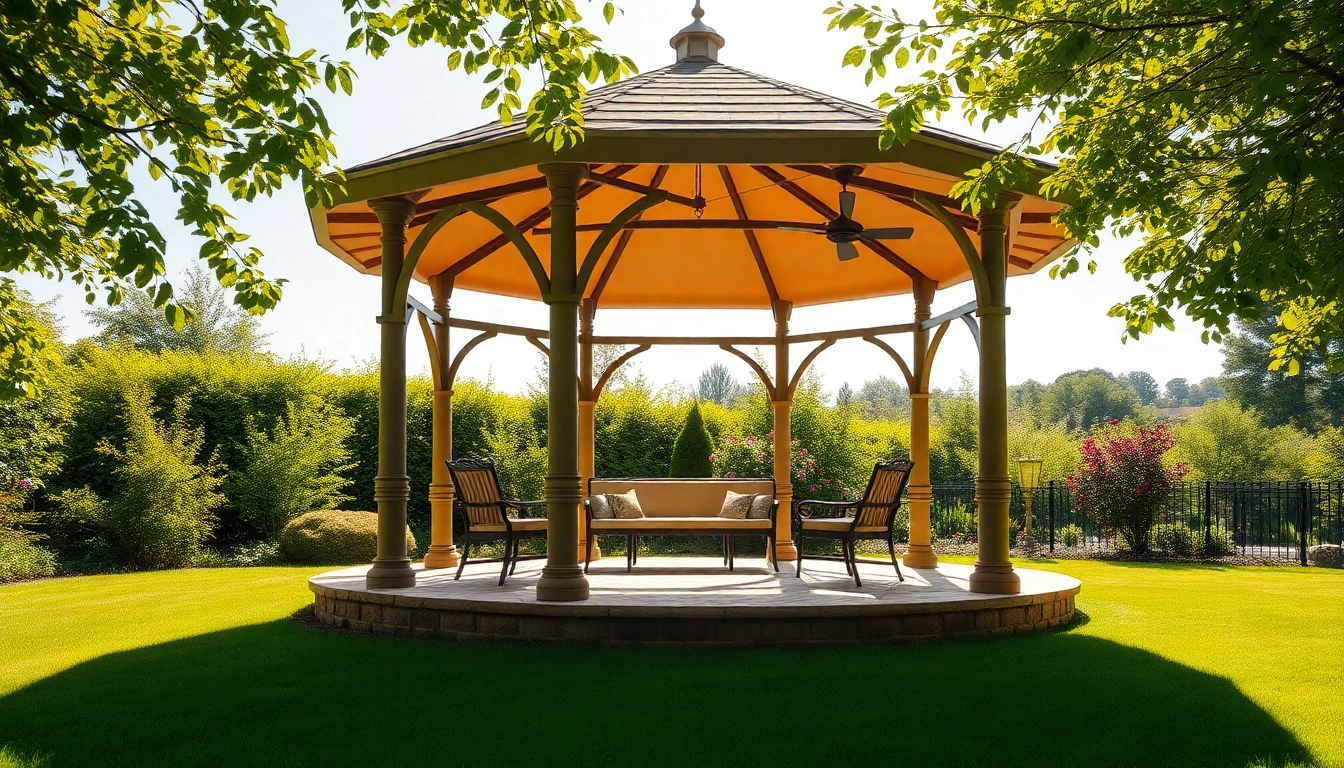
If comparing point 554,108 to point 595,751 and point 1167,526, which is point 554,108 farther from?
point 1167,526

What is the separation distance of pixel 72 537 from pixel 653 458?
8.38 metres

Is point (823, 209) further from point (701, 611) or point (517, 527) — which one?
point (701, 611)

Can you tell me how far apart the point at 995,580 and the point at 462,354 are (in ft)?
17.1

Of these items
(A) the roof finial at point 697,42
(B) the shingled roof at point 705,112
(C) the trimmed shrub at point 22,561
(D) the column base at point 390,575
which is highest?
(A) the roof finial at point 697,42

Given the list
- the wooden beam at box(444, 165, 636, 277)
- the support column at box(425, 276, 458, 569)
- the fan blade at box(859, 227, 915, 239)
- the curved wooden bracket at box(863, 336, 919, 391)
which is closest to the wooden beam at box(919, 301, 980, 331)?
the curved wooden bracket at box(863, 336, 919, 391)

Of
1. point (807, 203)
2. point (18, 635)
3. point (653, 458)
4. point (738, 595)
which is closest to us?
point (738, 595)

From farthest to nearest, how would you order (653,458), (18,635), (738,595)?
(653,458) < (18,635) < (738,595)

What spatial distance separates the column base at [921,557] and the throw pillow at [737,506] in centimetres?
155

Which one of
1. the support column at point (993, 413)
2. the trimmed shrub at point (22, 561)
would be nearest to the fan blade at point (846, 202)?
the support column at point (993, 413)

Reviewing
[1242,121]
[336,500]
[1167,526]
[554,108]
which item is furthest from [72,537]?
[1167,526]

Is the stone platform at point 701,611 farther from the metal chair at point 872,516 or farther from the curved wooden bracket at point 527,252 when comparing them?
the curved wooden bracket at point 527,252

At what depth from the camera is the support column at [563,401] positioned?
6.26m

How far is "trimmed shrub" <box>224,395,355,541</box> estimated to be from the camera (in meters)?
14.1

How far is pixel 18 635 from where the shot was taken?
7.29 metres
